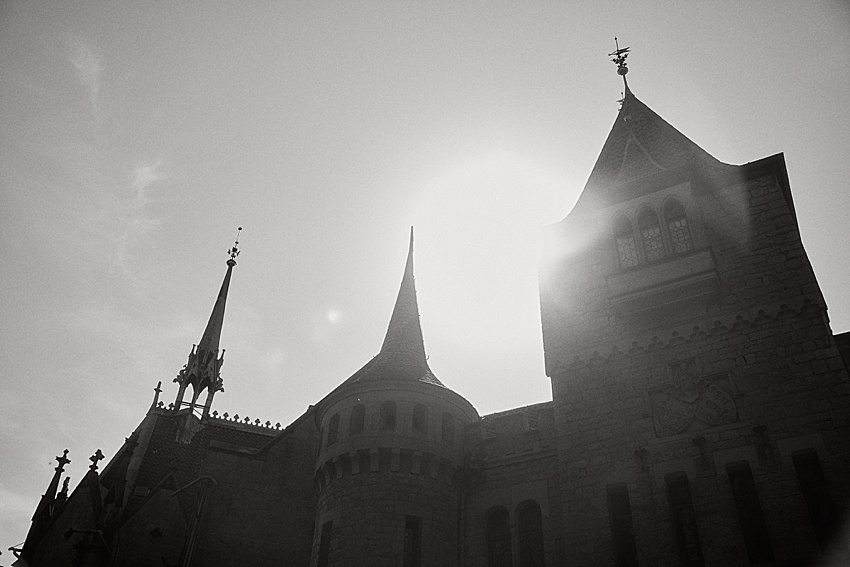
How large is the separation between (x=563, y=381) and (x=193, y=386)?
30177 millimetres

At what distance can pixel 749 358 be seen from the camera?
17.3 metres

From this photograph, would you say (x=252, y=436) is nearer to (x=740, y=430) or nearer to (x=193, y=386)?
(x=193, y=386)

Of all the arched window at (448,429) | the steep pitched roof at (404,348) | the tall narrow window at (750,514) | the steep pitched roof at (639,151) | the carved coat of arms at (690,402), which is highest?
the steep pitched roof at (639,151)

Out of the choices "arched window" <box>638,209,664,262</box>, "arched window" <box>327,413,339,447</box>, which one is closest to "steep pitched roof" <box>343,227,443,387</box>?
"arched window" <box>327,413,339,447</box>

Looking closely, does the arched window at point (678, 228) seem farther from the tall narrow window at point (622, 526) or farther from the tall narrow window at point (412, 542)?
the tall narrow window at point (412, 542)

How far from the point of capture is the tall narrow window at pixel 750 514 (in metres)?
15.0

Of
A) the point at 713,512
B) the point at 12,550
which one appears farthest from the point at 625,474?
the point at 12,550

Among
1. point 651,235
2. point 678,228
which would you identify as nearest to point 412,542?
point 651,235

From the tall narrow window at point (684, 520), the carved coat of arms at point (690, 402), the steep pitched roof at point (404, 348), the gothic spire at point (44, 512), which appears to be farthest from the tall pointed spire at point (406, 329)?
the gothic spire at point (44, 512)

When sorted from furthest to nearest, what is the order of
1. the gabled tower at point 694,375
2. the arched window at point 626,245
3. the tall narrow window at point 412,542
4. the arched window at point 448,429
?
1. the arched window at point 448,429
2. the arched window at point 626,245
3. the tall narrow window at point 412,542
4. the gabled tower at point 694,375

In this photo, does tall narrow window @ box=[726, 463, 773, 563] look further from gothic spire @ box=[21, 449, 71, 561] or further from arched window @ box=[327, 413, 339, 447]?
gothic spire @ box=[21, 449, 71, 561]

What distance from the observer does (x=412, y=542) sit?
2072 cm

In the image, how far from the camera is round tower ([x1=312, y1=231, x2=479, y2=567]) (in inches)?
801

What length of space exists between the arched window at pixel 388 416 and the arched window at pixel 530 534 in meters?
5.16
